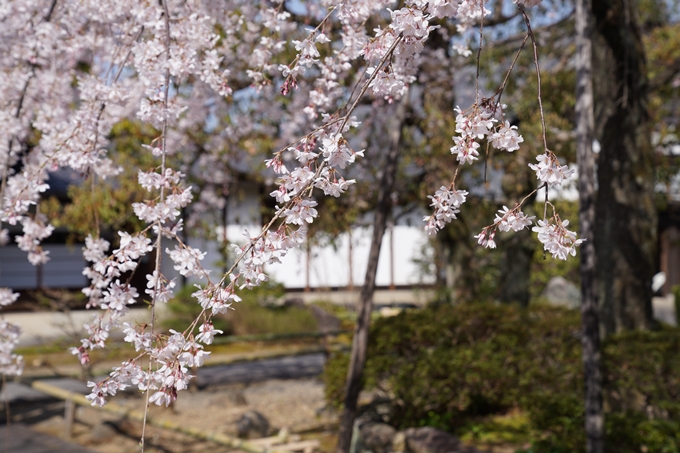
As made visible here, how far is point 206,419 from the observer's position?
6.27m

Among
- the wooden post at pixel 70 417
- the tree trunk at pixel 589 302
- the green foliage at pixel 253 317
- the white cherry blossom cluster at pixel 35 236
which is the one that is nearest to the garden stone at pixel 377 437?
the tree trunk at pixel 589 302

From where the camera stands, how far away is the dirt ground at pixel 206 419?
17.8 ft

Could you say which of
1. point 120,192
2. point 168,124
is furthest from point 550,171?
point 120,192

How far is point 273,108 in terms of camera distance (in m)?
6.21

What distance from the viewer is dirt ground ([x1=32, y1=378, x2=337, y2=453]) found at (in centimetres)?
543

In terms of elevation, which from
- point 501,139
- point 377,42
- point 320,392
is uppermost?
point 377,42

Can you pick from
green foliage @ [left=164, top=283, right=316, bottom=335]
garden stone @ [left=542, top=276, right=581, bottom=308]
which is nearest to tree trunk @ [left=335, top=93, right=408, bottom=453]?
green foliage @ [left=164, top=283, right=316, bottom=335]

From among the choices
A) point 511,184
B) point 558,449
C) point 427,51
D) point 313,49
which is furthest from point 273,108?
point 313,49

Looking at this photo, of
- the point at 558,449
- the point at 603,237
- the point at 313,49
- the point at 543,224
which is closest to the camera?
the point at 543,224

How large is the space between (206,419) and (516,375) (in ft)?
9.76

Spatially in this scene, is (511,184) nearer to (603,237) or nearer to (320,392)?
(603,237)

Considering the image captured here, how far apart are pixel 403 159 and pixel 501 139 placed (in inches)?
244

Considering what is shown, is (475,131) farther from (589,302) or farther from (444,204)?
(589,302)

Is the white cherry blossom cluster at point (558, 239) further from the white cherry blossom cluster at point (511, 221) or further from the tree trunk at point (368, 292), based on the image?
the tree trunk at point (368, 292)
